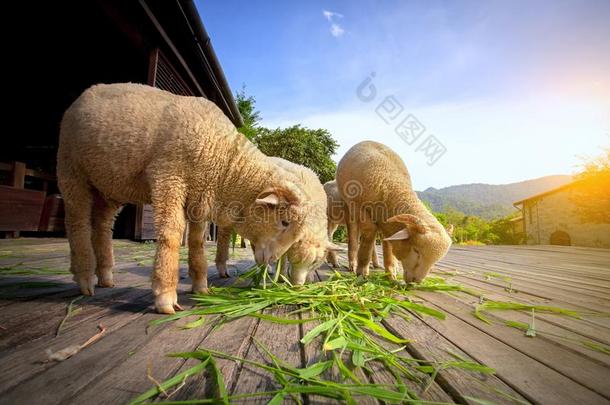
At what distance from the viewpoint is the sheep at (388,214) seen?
3.28 m

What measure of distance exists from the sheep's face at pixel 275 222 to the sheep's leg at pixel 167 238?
617mm

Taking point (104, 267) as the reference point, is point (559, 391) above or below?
below

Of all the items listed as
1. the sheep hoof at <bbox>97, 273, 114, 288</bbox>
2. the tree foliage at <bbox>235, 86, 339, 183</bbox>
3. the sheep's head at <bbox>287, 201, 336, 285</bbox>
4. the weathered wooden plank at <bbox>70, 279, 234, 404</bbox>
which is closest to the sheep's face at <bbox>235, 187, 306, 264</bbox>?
the sheep's head at <bbox>287, 201, 336, 285</bbox>

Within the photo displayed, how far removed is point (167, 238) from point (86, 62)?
787cm

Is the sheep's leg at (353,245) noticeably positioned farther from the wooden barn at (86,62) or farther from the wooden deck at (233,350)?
the wooden barn at (86,62)

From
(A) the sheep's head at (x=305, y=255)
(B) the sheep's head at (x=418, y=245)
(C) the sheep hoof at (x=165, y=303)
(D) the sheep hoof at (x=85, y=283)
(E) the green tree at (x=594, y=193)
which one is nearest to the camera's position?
(C) the sheep hoof at (x=165, y=303)

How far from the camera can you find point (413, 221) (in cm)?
334

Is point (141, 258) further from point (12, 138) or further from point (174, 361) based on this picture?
point (12, 138)

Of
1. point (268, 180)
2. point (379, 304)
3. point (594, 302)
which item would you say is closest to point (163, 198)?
point (268, 180)

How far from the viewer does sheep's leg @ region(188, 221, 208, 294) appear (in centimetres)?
249

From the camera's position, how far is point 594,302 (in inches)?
100

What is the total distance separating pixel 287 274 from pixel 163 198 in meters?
1.64

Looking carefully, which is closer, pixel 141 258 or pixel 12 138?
pixel 141 258

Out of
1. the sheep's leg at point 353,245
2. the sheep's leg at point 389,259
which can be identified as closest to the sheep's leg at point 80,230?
the sheep's leg at point 389,259
